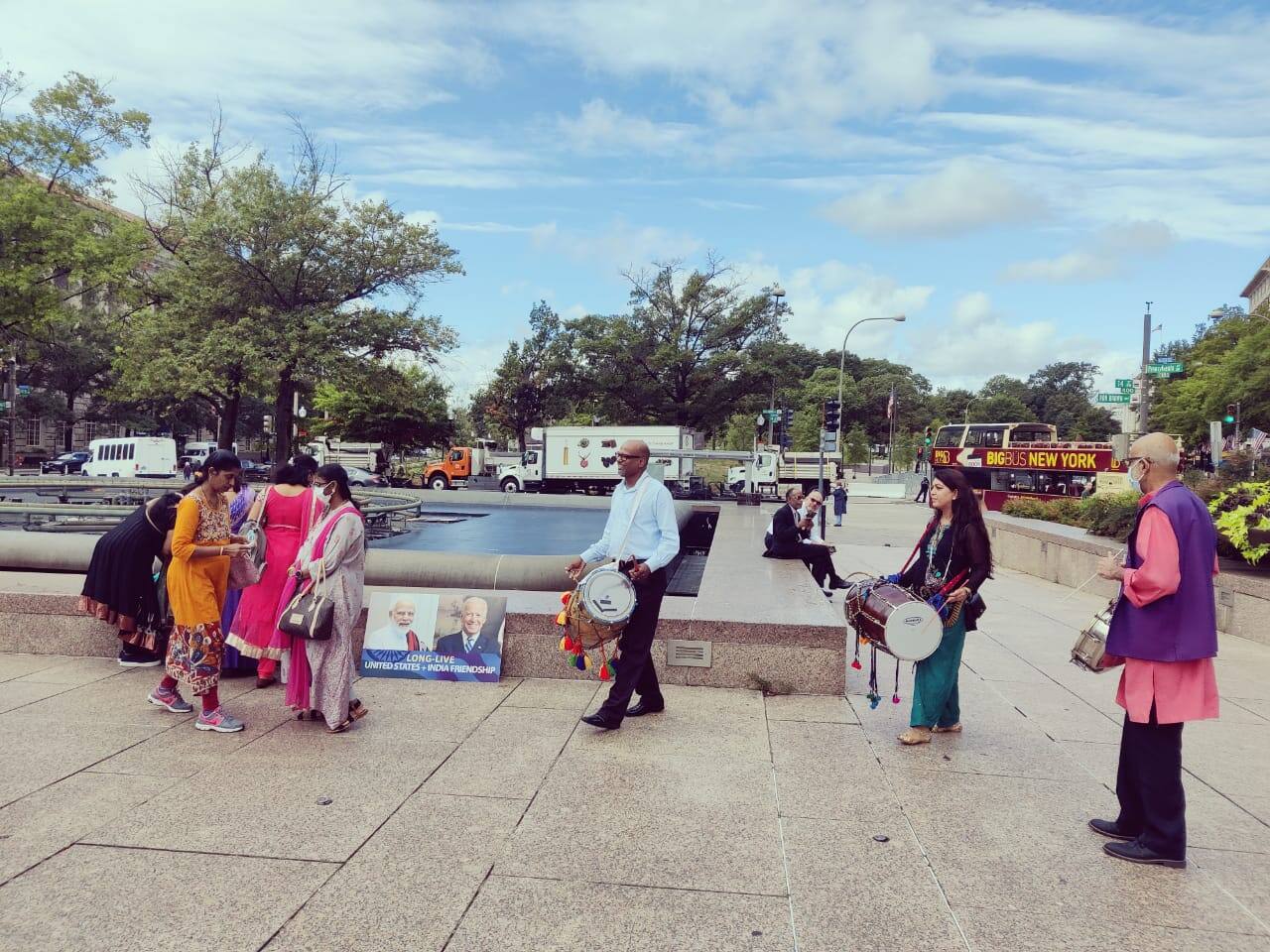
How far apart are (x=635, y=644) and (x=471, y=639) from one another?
65.1 inches

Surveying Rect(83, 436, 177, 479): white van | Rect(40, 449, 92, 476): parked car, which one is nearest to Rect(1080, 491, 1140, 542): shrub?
Rect(83, 436, 177, 479): white van

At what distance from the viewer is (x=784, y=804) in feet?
14.6

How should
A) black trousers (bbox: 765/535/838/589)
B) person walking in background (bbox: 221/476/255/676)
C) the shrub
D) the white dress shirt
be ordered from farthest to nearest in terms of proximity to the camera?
the shrub
black trousers (bbox: 765/535/838/589)
person walking in background (bbox: 221/476/255/676)
the white dress shirt

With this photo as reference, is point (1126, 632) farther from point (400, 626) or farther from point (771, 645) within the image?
point (400, 626)

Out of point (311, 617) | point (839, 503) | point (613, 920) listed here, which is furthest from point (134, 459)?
point (613, 920)

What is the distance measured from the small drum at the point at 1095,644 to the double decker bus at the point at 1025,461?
30.1 metres

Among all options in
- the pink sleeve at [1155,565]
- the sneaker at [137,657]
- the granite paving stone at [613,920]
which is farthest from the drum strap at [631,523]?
the sneaker at [137,657]

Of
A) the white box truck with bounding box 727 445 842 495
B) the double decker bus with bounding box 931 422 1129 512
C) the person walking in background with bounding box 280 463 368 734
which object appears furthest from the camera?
the white box truck with bounding box 727 445 842 495

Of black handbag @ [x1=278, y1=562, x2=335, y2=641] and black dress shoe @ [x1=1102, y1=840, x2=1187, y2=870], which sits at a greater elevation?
black handbag @ [x1=278, y1=562, x2=335, y2=641]

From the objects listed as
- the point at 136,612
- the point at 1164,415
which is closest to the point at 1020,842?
the point at 136,612

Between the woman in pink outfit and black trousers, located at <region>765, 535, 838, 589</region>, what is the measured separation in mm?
6661

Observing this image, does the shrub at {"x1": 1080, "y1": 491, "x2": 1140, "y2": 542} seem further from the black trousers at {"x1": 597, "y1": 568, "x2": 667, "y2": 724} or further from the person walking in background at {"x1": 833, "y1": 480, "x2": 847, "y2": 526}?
the person walking in background at {"x1": 833, "y1": 480, "x2": 847, "y2": 526}

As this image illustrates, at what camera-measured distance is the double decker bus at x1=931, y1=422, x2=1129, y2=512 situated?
3522 centimetres

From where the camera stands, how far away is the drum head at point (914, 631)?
5137 mm
